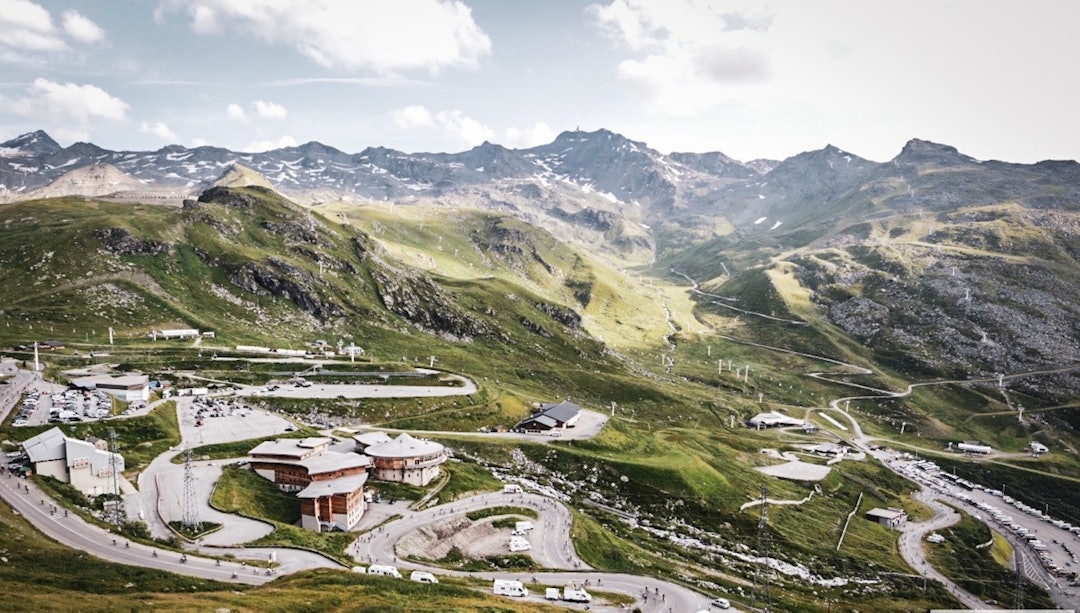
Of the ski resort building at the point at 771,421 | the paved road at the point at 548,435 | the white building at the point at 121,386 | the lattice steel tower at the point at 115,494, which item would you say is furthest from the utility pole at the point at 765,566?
the white building at the point at 121,386

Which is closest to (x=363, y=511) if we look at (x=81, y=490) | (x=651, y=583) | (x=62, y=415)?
(x=81, y=490)

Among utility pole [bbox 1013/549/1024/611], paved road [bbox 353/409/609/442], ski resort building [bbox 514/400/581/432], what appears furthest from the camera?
ski resort building [bbox 514/400/581/432]

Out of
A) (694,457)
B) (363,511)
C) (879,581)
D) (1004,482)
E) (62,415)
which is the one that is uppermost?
(62,415)

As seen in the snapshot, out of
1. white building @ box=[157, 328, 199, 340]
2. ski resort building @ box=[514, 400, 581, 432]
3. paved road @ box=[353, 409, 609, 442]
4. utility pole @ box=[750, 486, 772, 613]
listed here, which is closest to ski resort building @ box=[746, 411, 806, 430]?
paved road @ box=[353, 409, 609, 442]

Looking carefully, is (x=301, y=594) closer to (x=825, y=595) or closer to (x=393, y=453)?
(x=393, y=453)

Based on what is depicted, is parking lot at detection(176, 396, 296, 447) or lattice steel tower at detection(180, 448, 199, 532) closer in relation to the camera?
lattice steel tower at detection(180, 448, 199, 532)

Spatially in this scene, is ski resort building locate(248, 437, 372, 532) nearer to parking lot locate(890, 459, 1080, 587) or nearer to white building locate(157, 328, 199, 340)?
white building locate(157, 328, 199, 340)

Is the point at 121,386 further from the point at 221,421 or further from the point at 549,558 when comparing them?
the point at 549,558
